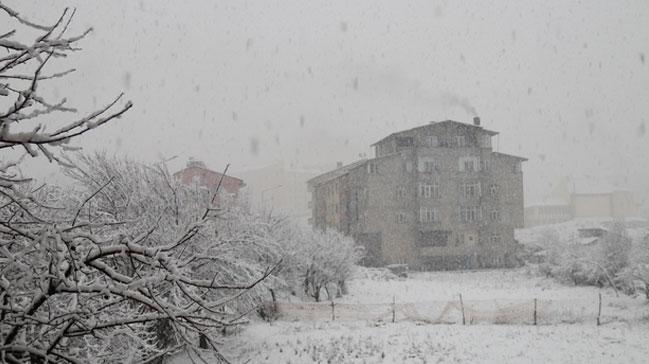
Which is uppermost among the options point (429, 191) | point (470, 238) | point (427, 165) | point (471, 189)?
point (427, 165)

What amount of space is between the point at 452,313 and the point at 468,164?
30.1 metres

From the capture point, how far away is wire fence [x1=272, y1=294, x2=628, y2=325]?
20.1 meters

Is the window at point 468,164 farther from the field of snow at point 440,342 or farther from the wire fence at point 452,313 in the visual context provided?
the wire fence at point 452,313

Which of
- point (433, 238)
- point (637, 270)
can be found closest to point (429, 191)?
point (433, 238)

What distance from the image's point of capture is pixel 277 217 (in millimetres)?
27000

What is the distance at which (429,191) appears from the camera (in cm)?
4844

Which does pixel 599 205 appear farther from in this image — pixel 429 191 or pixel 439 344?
pixel 439 344

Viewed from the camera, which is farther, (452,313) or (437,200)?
(437,200)

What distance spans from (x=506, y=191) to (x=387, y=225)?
1270 cm

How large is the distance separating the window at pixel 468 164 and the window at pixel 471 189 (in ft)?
4.51

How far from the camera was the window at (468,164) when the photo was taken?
161 ft

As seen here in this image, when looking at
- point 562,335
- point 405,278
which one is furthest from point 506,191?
point 562,335

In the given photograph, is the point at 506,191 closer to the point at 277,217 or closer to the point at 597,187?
the point at 277,217

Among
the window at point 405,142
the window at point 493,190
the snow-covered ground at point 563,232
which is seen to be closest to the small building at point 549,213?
the snow-covered ground at point 563,232
